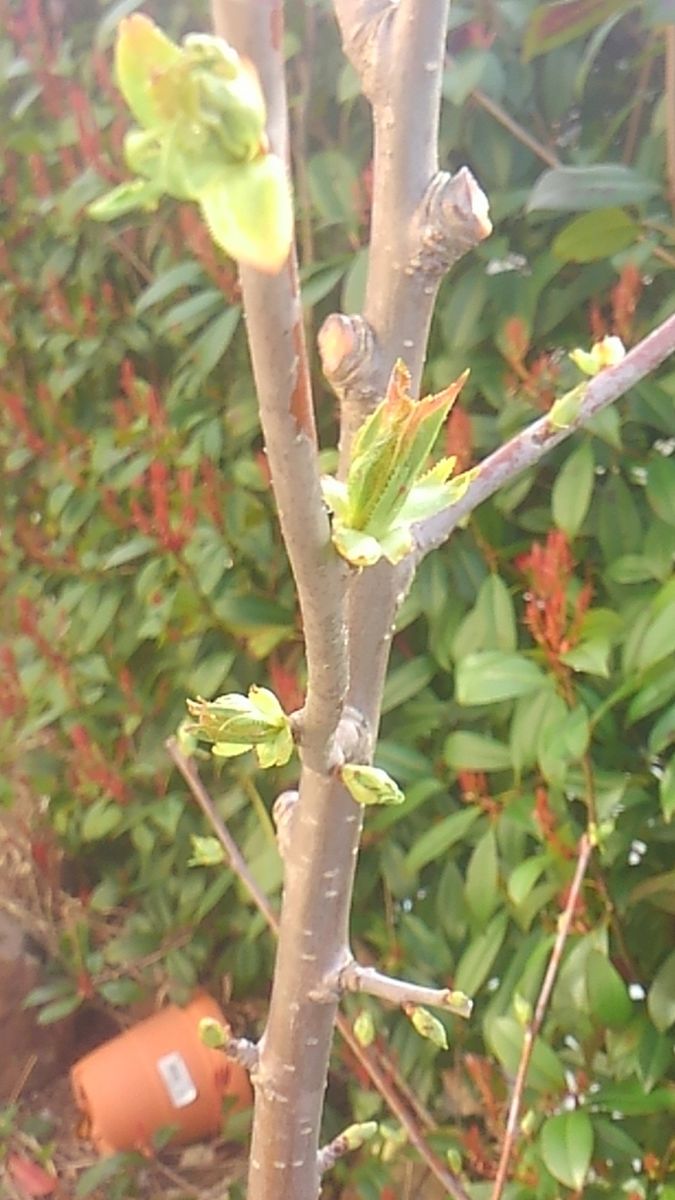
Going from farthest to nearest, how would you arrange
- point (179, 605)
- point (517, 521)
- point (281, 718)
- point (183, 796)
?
1. point (183, 796)
2. point (179, 605)
3. point (517, 521)
4. point (281, 718)

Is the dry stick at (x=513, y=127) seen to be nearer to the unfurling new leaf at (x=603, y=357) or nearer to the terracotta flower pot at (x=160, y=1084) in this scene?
the unfurling new leaf at (x=603, y=357)

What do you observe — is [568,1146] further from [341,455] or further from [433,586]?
[341,455]

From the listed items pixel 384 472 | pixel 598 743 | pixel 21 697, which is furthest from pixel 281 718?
pixel 21 697

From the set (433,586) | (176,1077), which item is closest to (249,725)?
(433,586)

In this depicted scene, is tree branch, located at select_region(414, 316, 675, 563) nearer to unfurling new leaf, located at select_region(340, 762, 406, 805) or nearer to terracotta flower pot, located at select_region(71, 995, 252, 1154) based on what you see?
unfurling new leaf, located at select_region(340, 762, 406, 805)

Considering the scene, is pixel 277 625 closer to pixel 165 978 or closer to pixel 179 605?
pixel 179 605

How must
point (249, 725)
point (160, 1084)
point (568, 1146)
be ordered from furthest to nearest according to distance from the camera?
point (160, 1084) → point (568, 1146) → point (249, 725)
